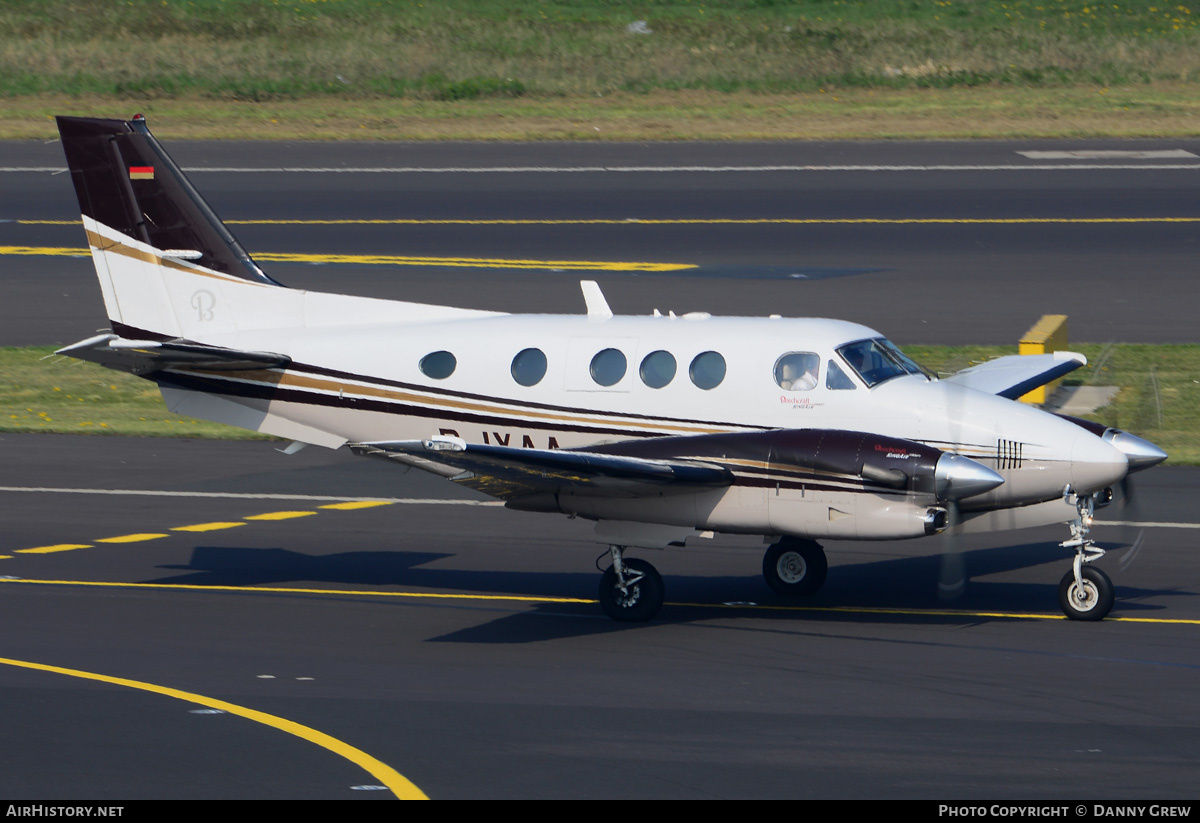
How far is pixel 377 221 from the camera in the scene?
3884 centimetres

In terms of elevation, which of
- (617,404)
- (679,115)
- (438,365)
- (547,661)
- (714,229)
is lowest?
(547,661)

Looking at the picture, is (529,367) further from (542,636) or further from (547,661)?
(547,661)

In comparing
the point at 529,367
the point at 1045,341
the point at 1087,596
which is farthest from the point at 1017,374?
the point at 1045,341

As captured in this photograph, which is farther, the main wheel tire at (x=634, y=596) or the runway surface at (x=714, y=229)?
the runway surface at (x=714, y=229)

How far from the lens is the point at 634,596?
1573 cm

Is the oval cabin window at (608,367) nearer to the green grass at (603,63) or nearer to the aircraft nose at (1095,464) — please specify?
the aircraft nose at (1095,464)

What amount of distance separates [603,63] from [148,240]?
42101 mm

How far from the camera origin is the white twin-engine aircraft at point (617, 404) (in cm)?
1477

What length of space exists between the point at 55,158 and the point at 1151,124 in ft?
107

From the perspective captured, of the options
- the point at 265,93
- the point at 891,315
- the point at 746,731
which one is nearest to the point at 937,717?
the point at 746,731

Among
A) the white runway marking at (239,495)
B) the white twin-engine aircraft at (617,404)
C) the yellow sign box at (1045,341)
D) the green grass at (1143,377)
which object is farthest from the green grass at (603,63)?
the white twin-engine aircraft at (617,404)

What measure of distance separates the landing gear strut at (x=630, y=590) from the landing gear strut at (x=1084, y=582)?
400 centimetres

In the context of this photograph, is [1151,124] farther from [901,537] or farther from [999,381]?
[901,537]

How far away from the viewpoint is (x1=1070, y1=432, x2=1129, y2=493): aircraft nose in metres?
14.6
